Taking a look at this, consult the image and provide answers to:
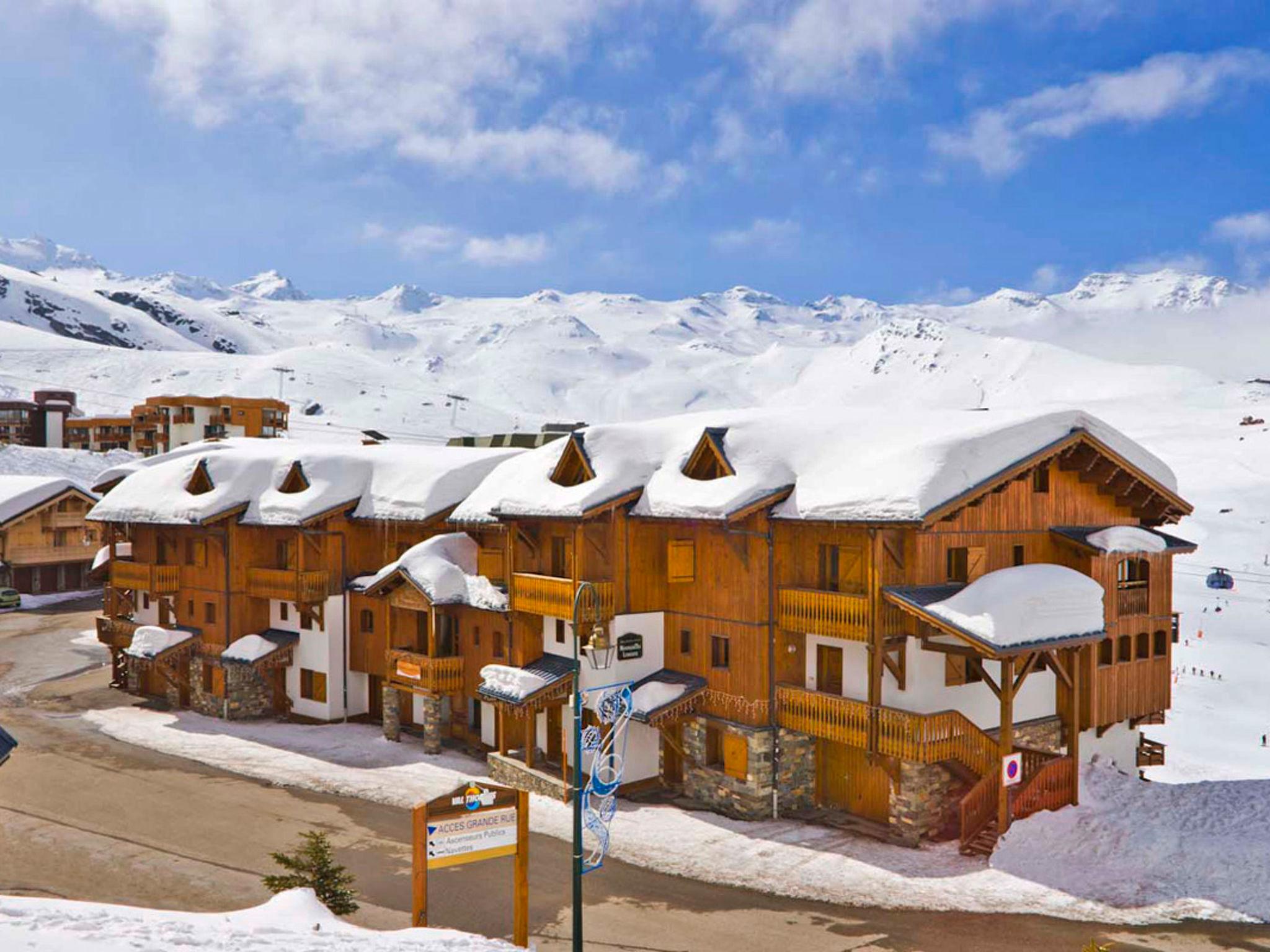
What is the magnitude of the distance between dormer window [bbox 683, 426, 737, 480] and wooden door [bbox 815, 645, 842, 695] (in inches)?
227

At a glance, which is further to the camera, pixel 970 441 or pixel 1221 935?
pixel 970 441

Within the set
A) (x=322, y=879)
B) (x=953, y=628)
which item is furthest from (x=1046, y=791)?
(x=322, y=879)

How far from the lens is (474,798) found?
18.5 m

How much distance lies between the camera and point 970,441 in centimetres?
2600

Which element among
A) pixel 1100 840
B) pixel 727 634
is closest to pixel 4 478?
pixel 727 634

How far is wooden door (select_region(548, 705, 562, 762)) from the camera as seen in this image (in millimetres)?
33000

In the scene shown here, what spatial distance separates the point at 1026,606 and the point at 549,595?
14.4m

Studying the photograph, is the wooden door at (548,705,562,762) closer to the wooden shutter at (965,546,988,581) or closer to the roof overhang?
the roof overhang

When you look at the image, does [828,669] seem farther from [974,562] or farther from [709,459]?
[709,459]

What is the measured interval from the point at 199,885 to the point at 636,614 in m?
14.0

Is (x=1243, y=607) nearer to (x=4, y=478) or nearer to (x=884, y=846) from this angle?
(x=884, y=846)

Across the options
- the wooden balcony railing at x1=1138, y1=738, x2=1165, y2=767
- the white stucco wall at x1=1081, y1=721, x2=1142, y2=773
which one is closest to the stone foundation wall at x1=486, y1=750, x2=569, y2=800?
the white stucco wall at x1=1081, y1=721, x2=1142, y2=773

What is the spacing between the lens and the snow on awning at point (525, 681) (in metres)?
30.7

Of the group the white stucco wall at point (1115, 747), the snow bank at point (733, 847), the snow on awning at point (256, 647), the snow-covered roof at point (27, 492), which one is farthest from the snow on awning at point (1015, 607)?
the snow-covered roof at point (27, 492)
